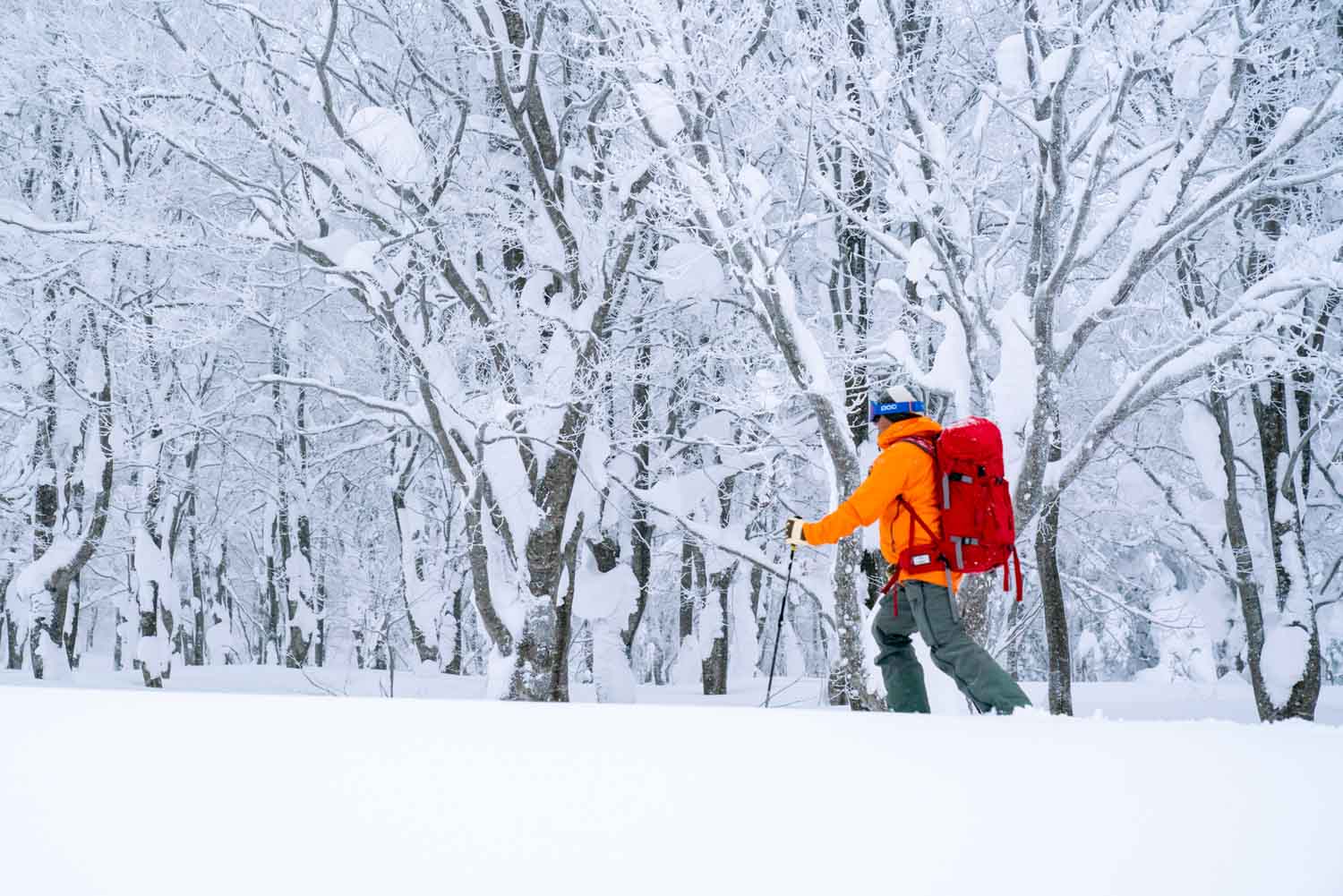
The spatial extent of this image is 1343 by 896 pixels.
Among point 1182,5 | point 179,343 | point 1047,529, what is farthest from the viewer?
point 1047,529

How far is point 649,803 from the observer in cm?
255

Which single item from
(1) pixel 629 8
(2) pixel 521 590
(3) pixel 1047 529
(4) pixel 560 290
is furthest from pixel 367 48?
(3) pixel 1047 529

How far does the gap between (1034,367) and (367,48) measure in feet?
25.3

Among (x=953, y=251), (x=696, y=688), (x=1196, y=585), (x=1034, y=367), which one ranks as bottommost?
(x=696, y=688)

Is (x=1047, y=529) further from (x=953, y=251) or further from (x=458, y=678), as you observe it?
(x=458, y=678)

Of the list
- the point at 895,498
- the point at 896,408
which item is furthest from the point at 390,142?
the point at 895,498

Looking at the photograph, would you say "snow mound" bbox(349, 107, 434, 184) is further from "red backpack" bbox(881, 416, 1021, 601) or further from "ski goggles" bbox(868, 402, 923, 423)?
"red backpack" bbox(881, 416, 1021, 601)

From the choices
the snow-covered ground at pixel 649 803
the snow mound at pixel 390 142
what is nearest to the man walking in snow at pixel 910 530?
the snow-covered ground at pixel 649 803

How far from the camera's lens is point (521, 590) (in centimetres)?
962

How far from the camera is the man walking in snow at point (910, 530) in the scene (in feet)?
14.7

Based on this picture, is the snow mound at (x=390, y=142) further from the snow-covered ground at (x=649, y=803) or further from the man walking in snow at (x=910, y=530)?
the snow-covered ground at (x=649, y=803)

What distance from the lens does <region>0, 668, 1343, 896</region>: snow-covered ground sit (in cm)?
216

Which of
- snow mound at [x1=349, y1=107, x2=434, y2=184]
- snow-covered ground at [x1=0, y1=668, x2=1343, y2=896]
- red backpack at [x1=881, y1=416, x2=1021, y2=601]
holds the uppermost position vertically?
snow mound at [x1=349, y1=107, x2=434, y2=184]

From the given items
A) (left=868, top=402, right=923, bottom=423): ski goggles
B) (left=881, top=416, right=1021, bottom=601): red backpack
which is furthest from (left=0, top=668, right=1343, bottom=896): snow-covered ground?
(left=868, top=402, right=923, bottom=423): ski goggles
